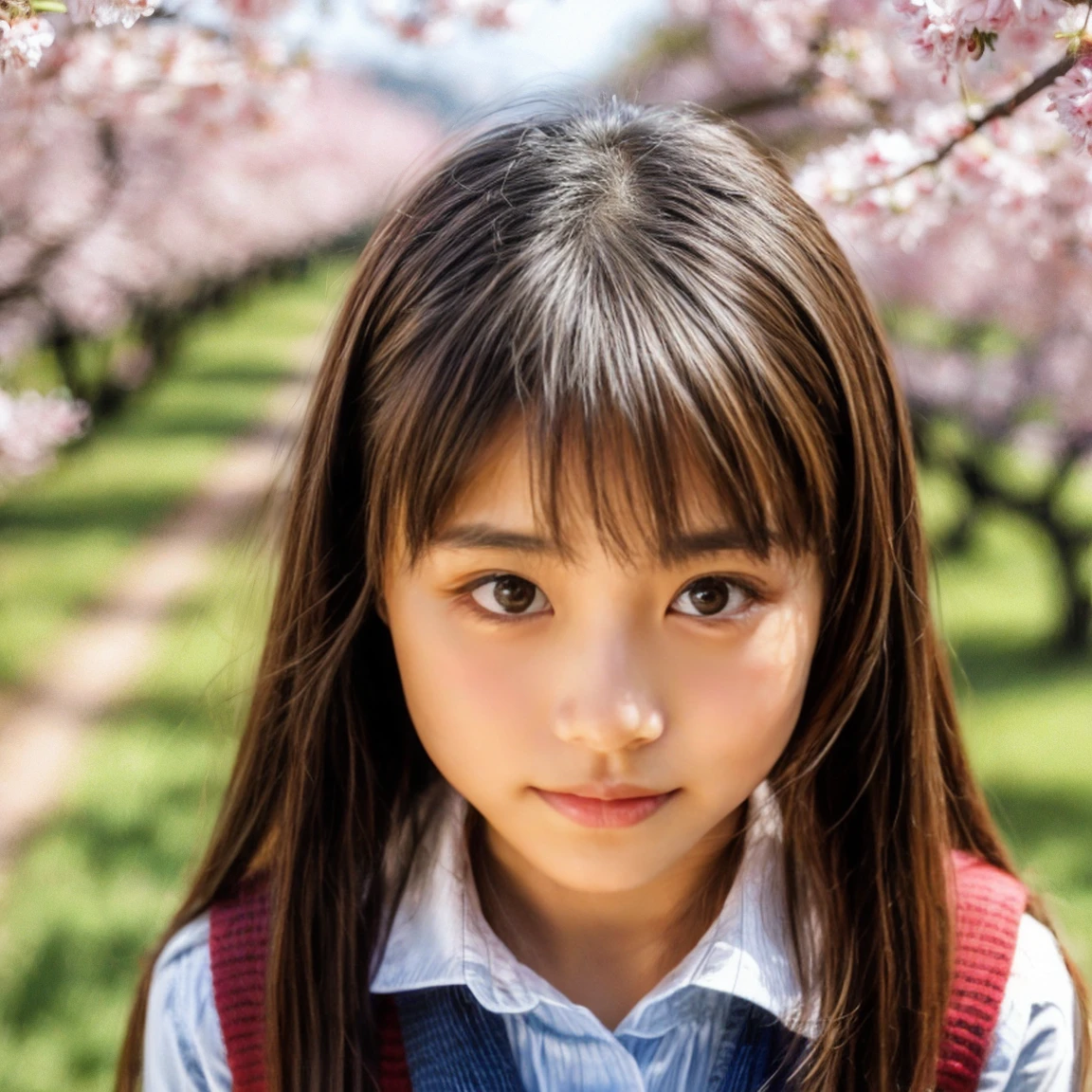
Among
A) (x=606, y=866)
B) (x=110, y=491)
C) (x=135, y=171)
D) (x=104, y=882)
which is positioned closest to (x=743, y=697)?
(x=606, y=866)

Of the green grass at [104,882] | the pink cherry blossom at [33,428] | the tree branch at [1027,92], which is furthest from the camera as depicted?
the pink cherry blossom at [33,428]

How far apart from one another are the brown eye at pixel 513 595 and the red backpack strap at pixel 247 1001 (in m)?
0.48

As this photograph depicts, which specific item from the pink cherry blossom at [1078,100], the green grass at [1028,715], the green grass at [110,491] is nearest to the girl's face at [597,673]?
the pink cherry blossom at [1078,100]

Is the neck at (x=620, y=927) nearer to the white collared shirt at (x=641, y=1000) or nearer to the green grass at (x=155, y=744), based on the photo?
the white collared shirt at (x=641, y=1000)

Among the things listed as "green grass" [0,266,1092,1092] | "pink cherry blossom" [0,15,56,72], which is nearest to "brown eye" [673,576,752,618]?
"green grass" [0,266,1092,1092]

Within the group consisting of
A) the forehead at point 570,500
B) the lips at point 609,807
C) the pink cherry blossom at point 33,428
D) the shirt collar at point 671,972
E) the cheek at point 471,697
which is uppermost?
the pink cherry blossom at point 33,428

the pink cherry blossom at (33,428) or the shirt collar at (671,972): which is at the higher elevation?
the pink cherry blossom at (33,428)

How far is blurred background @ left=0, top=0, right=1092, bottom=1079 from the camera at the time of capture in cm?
178

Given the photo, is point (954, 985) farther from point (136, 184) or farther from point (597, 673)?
point (136, 184)

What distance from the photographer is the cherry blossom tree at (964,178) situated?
1229 millimetres

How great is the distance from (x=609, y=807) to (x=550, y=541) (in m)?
0.23

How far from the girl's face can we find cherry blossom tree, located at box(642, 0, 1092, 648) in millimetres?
466

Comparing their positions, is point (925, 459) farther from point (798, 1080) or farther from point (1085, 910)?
point (798, 1080)

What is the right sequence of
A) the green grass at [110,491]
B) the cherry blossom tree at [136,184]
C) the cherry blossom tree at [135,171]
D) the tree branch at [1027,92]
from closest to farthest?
the tree branch at [1027,92]
the cherry blossom tree at [135,171]
the cherry blossom tree at [136,184]
the green grass at [110,491]
